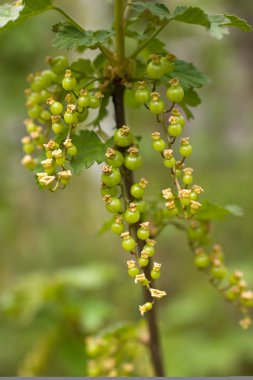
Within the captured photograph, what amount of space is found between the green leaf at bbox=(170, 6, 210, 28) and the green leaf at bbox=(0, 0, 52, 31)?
1.07 ft

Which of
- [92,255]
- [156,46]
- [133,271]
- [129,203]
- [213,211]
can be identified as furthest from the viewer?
[92,255]

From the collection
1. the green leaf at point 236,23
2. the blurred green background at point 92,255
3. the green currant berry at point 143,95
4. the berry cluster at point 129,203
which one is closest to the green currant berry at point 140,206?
the berry cluster at point 129,203

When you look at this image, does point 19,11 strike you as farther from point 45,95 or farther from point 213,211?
point 213,211

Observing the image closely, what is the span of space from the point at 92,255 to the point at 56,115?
431 cm

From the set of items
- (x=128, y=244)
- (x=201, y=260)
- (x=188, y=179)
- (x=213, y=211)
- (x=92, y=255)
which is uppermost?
(x=188, y=179)

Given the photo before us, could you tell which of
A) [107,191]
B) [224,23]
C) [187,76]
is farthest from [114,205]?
[224,23]

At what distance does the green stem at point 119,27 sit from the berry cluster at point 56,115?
12 centimetres

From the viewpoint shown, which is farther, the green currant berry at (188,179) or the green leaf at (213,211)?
the green leaf at (213,211)

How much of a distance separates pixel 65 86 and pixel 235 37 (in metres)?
7.24

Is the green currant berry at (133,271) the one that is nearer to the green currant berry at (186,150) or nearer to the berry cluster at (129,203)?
the berry cluster at (129,203)

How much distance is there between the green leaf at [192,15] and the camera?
1.28 meters

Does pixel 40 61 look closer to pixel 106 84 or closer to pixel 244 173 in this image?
pixel 244 173

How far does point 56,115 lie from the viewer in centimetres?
138

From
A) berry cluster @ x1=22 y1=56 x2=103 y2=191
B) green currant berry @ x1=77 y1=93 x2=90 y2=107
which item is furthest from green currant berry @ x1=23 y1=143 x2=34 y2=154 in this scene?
green currant berry @ x1=77 y1=93 x2=90 y2=107
